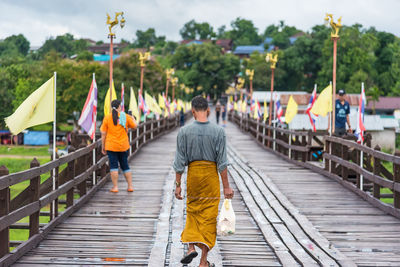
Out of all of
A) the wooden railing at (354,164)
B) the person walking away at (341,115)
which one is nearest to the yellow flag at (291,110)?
the wooden railing at (354,164)

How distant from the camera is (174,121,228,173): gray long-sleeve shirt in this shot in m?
6.01

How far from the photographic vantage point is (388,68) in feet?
278

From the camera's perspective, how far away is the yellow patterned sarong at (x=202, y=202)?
19.8 ft

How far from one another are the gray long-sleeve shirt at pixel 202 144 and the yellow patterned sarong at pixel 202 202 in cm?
8

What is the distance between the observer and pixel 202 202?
6.08 metres

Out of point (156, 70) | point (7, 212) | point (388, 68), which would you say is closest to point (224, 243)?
point (7, 212)

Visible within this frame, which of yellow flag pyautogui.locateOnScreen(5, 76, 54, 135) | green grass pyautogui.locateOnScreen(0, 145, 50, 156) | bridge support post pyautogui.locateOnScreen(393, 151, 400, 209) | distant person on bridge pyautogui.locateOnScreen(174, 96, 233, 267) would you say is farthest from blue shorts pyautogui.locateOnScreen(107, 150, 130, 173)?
green grass pyautogui.locateOnScreen(0, 145, 50, 156)

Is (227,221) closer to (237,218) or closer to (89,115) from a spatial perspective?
(237,218)

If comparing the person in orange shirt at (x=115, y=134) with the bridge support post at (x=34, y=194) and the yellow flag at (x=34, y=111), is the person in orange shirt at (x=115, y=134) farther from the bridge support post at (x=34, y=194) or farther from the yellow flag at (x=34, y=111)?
the bridge support post at (x=34, y=194)

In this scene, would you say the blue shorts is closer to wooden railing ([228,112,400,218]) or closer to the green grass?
wooden railing ([228,112,400,218])

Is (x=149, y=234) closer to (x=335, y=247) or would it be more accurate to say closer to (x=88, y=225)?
(x=88, y=225)

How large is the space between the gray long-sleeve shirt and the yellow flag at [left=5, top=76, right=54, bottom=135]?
213 centimetres

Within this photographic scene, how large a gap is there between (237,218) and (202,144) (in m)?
3.19

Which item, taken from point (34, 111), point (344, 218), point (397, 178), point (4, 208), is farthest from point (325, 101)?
point (4, 208)
